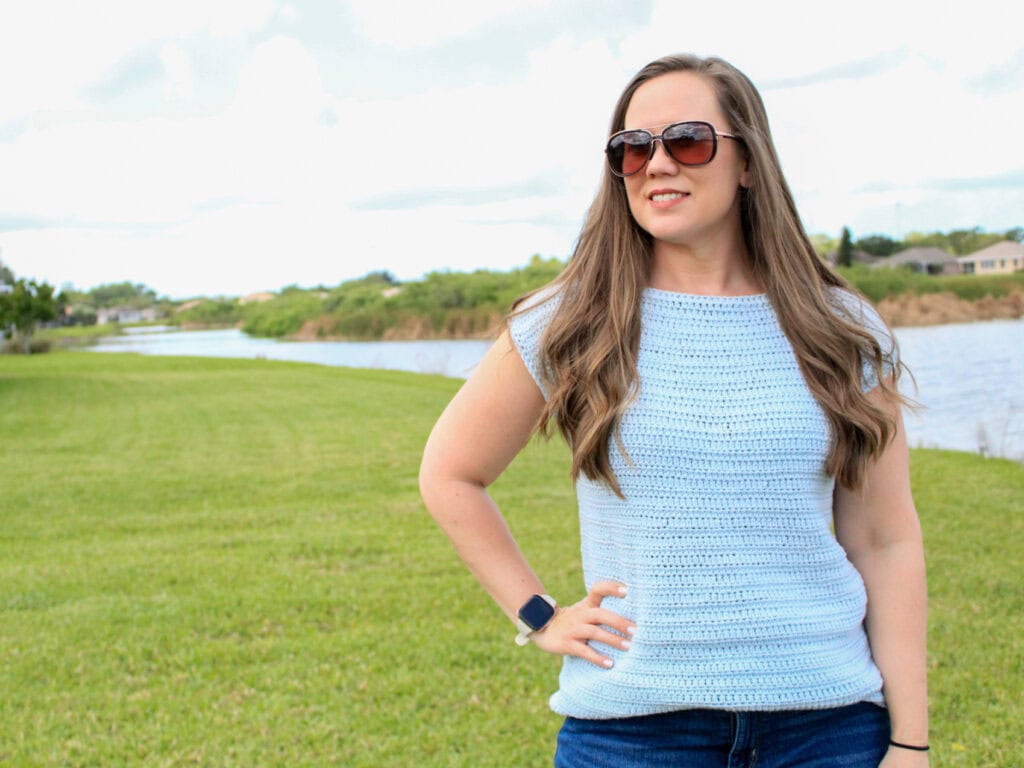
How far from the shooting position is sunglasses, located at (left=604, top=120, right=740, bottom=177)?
1746 millimetres

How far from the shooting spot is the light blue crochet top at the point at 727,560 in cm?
162

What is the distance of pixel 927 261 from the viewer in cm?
6269

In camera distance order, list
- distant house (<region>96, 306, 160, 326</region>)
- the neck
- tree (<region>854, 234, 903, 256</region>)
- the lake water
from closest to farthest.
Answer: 1. the neck
2. the lake water
3. tree (<region>854, 234, 903, 256</region>)
4. distant house (<region>96, 306, 160, 326</region>)

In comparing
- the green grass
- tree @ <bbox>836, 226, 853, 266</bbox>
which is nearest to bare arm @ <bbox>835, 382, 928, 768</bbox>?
the green grass

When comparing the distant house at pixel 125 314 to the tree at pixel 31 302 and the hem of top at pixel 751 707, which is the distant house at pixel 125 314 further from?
the hem of top at pixel 751 707

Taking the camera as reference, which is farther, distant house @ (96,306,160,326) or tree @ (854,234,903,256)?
distant house @ (96,306,160,326)

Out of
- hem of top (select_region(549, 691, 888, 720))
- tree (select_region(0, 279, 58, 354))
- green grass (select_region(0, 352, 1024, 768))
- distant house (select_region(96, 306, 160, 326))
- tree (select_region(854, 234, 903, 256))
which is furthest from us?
distant house (select_region(96, 306, 160, 326))

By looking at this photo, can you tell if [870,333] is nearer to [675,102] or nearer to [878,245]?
[675,102]

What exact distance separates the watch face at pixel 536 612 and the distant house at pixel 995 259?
2323 inches

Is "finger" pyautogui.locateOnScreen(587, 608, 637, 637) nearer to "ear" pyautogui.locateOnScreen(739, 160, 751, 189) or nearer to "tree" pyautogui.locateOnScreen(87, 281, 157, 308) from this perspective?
"ear" pyautogui.locateOnScreen(739, 160, 751, 189)

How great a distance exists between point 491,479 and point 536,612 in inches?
9.4

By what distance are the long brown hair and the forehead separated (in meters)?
0.02

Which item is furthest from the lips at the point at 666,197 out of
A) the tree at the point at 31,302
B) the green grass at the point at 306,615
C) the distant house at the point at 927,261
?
the distant house at the point at 927,261

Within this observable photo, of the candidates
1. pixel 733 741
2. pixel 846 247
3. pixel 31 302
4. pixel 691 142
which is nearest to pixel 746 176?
pixel 691 142
